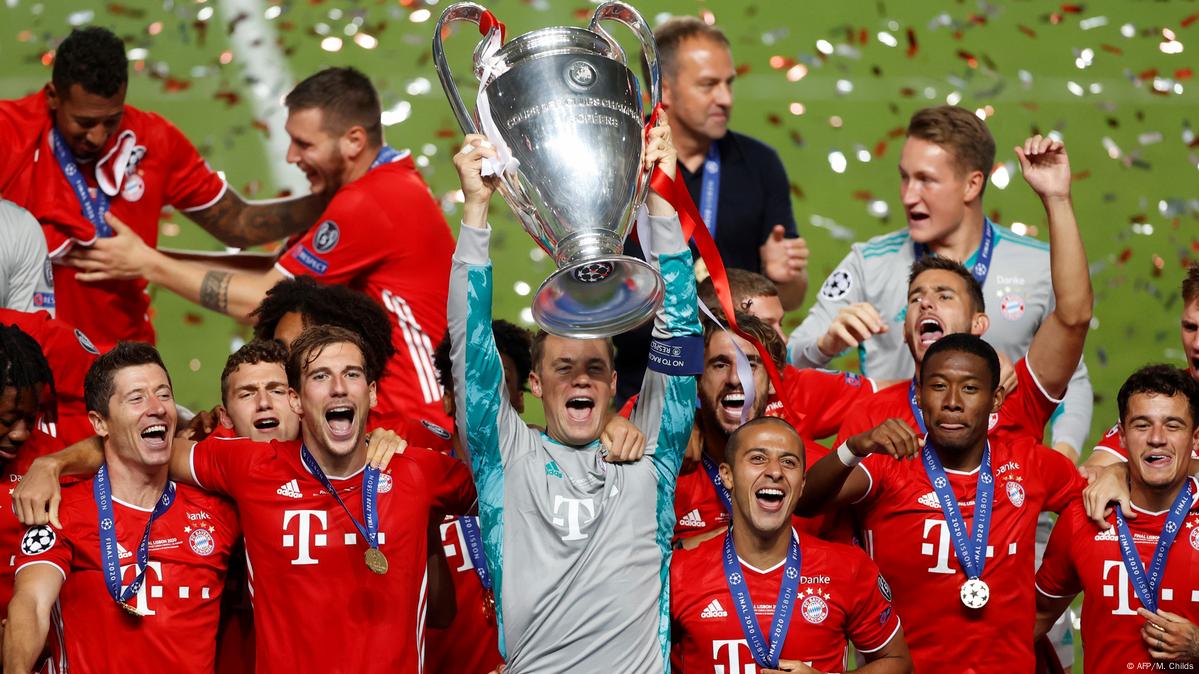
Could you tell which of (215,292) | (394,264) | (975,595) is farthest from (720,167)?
(975,595)

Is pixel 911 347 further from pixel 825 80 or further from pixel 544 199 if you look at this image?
pixel 825 80

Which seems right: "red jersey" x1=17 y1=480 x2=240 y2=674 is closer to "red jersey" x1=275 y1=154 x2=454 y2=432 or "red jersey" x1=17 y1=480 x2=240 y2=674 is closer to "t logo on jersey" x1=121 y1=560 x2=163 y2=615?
"t logo on jersey" x1=121 y1=560 x2=163 y2=615

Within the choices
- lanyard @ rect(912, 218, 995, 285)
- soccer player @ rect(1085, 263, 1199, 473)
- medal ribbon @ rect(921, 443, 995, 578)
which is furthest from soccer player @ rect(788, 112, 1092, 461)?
medal ribbon @ rect(921, 443, 995, 578)

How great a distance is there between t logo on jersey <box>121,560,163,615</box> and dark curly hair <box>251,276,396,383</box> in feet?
3.18

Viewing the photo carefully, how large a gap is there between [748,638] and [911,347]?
1.25m

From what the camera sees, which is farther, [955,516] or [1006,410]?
[1006,410]

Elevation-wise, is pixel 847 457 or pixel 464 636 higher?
pixel 847 457

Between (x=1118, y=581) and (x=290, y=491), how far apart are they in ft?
7.29

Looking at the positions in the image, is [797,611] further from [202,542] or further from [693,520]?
[202,542]

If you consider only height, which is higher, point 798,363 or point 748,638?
point 798,363

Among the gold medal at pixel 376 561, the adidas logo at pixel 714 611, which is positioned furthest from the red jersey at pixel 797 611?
the gold medal at pixel 376 561

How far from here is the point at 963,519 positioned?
417cm

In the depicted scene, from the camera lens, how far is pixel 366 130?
552cm

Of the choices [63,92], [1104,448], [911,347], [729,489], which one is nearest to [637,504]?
[729,489]
